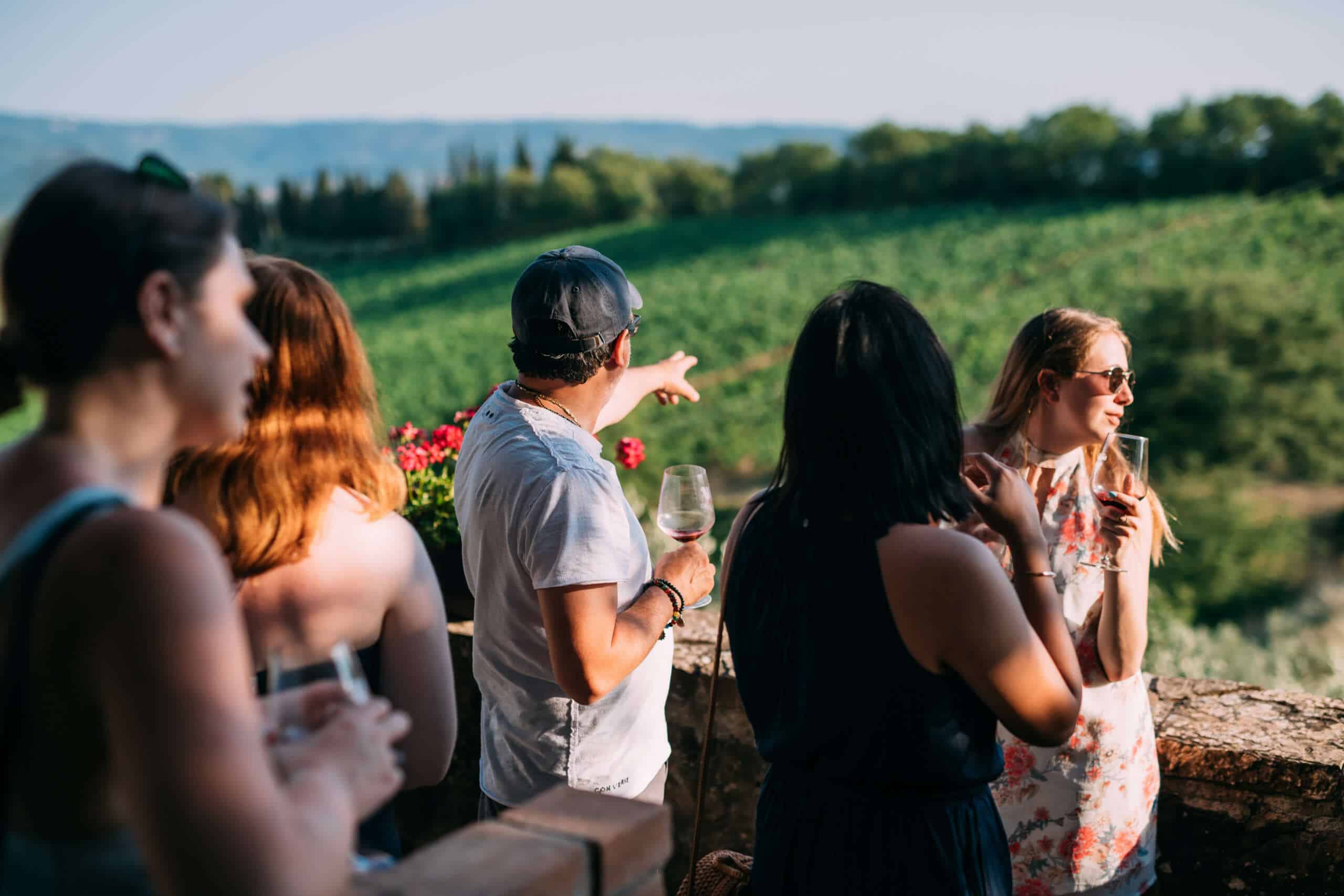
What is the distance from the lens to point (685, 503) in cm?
221

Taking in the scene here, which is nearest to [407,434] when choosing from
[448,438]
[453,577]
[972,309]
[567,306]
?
[448,438]

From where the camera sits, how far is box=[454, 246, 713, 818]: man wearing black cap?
6.17 ft

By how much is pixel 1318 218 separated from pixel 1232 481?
17495mm

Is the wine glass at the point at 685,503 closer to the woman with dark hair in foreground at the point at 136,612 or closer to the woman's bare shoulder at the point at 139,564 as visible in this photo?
the woman with dark hair in foreground at the point at 136,612

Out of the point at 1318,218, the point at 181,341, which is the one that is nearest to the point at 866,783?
the point at 181,341

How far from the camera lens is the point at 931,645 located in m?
1.49

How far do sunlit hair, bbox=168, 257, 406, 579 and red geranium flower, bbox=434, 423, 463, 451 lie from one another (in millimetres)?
1831

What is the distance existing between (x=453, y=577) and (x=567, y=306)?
1467mm

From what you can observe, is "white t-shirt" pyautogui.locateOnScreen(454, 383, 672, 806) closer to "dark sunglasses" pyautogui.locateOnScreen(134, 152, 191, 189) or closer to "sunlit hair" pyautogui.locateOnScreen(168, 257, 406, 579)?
"sunlit hair" pyautogui.locateOnScreen(168, 257, 406, 579)

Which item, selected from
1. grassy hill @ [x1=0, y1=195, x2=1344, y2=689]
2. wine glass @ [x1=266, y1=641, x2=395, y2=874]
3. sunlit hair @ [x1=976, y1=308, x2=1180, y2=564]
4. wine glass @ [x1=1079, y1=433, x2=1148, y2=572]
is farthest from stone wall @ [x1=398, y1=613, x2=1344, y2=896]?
grassy hill @ [x1=0, y1=195, x2=1344, y2=689]

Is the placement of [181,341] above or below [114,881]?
above

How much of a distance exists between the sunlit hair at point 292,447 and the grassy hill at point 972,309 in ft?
15.1

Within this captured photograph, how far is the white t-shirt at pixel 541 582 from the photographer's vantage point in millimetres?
1887

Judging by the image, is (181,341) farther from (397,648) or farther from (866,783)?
(866,783)
